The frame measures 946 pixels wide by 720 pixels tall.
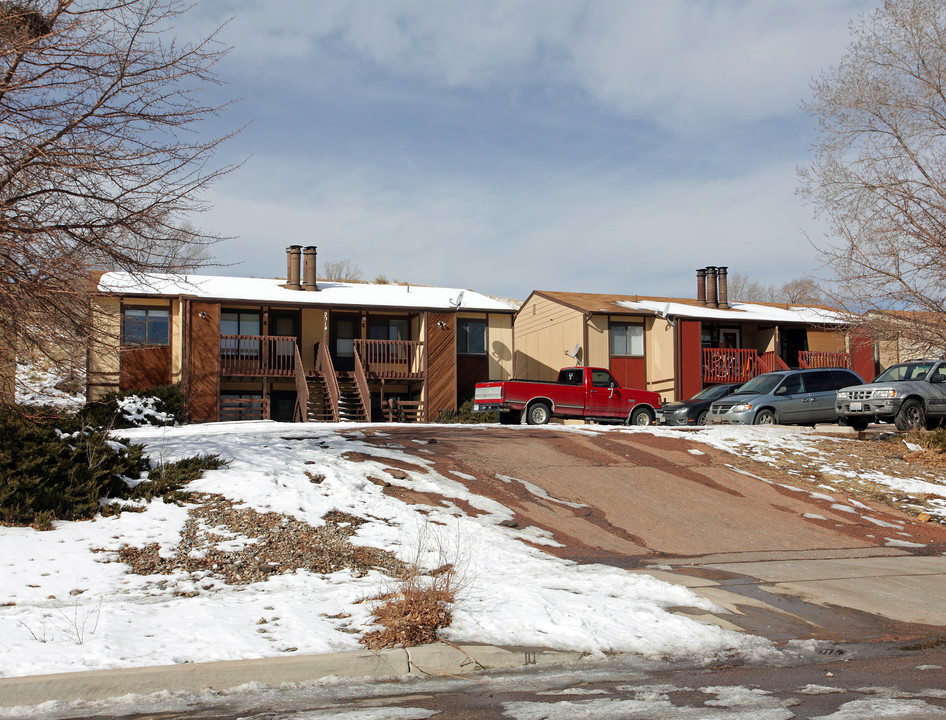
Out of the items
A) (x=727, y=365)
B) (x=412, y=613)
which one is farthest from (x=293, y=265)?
(x=412, y=613)

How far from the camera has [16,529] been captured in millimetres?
8367

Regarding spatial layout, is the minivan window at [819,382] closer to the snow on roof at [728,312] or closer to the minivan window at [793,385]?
the minivan window at [793,385]

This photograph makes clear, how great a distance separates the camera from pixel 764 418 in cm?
2088

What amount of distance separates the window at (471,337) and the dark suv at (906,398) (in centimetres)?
1598

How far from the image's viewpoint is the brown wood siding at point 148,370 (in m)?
27.2

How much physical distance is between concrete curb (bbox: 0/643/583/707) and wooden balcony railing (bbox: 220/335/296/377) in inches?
895

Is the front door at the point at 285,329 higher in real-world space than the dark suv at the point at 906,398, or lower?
higher

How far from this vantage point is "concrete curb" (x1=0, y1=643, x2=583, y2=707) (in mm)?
5059

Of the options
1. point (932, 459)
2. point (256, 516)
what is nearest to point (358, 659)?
point (256, 516)

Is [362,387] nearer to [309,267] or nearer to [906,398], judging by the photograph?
[309,267]

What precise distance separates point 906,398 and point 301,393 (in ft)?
56.4

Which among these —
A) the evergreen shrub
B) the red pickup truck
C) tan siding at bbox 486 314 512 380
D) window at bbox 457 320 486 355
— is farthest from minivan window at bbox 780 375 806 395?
the evergreen shrub

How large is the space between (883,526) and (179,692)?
10.4m

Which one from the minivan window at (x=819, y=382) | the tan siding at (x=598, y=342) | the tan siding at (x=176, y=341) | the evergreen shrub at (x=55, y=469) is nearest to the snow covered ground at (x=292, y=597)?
the evergreen shrub at (x=55, y=469)
